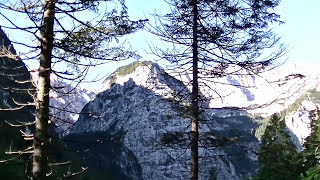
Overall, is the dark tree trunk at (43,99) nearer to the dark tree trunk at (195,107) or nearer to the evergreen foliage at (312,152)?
the dark tree trunk at (195,107)

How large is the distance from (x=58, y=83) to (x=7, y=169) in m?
29.5

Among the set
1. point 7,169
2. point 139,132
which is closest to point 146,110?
point 139,132

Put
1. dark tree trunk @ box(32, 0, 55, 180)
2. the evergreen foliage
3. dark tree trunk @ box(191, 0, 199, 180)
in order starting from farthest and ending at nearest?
the evergreen foliage
dark tree trunk @ box(191, 0, 199, 180)
dark tree trunk @ box(32, 0, 55, 180)

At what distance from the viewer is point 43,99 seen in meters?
6.86

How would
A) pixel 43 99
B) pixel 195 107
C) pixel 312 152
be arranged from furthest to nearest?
pixel 312 152, pixel 195 107, pixel 43 99

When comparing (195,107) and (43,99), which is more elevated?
(195,107)

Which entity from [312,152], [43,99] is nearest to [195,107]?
[43,99]

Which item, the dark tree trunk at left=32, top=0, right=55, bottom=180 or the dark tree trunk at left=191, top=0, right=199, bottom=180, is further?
the dark tree trunk at left=191, top=0, right=199, bottom=180

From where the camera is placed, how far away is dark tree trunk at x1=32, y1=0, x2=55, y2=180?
21.5 ft

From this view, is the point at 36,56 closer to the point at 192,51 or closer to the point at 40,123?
the point at 40,123

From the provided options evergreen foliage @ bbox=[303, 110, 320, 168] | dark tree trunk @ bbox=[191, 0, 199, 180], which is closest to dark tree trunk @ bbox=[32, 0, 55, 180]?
dark tree trunk @ bbox=[191, 0, 199, 180]

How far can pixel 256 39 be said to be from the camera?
1125 centimetres

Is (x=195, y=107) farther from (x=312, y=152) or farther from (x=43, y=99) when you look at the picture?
(x=312, y=152)

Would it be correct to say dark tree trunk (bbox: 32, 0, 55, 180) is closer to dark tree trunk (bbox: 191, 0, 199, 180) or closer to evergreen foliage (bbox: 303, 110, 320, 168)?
dark tree trunk (bbox: 191, 0, 199, 180)
